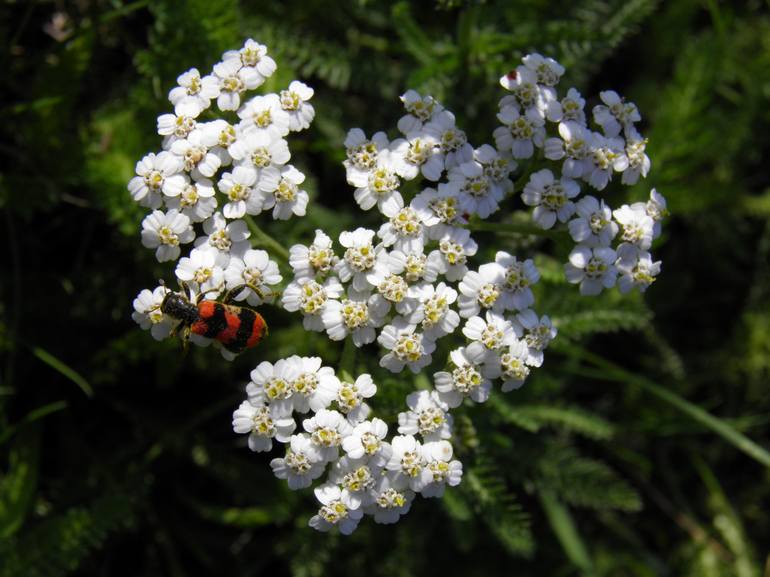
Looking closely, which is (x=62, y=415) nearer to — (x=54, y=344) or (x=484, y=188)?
(x=54, y=344)

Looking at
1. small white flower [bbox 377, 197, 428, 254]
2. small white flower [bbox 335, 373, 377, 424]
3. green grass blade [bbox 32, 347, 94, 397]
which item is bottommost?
green grass blade [bbox 32, 347, 94, 397]

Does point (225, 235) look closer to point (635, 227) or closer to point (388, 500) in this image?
point (388, 500)

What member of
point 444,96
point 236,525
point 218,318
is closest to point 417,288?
point 218,318

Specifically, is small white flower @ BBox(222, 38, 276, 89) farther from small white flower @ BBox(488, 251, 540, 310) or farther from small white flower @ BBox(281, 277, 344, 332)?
small white flower @ BBox(488, 251, 540, 310)

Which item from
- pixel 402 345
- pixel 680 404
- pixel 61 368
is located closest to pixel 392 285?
pixel 402 345

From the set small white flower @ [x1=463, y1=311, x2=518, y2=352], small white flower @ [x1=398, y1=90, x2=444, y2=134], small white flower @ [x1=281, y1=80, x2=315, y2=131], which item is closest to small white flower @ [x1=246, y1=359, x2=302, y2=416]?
small white flower @ [x1=463, y1=311, x2=518, y2=352]

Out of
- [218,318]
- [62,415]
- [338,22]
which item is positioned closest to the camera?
[218,318]

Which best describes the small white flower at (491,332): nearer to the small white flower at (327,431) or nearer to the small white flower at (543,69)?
the small white flower at (327,431)

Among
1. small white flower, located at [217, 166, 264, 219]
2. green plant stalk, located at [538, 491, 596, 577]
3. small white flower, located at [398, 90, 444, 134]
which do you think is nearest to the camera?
small white flower, located at [217, 166, 264, 219]
